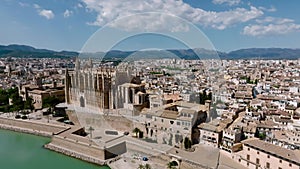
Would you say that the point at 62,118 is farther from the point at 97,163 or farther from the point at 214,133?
the point at 214,133

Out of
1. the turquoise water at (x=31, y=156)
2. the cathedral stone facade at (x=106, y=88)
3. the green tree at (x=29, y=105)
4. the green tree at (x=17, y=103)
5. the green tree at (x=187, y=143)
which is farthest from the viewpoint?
the green tree at (x=29, y=105)

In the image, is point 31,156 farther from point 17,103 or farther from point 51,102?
point 17,103

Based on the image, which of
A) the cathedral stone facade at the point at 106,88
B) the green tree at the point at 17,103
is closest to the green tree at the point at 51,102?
the green tree at the point at 17,103

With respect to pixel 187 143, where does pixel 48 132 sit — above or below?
below

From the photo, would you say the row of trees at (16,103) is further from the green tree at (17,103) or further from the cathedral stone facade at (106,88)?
the cathedral stone facade at (106,88)

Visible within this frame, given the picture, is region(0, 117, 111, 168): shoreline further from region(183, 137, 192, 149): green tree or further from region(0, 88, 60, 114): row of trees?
region(183, 137, 192, 149): green tree

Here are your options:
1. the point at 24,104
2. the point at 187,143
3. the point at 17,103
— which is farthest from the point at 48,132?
the point at 187,143

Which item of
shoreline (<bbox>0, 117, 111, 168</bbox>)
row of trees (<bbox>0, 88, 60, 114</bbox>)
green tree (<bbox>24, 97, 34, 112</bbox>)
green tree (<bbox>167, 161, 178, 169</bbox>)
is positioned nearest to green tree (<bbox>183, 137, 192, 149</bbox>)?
green tree (<bbox>167, 161, 178, 169</bbox>)

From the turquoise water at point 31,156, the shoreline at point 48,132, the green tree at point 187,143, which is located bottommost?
the turquoise water at point 31,156

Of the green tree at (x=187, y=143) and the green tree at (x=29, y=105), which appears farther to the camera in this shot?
the green tree at (x=29, y=105)
